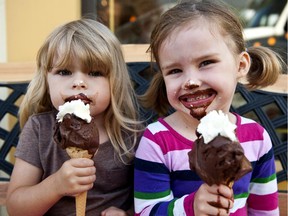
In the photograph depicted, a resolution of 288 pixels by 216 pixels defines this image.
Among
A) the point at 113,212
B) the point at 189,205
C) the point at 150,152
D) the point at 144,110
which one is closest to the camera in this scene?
the point at 189,205

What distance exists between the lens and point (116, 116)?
71.6 inches

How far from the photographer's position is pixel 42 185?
63.9 inches

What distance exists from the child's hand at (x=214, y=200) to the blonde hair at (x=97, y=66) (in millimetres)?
557

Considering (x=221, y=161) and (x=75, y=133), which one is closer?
(x=221, y=161)

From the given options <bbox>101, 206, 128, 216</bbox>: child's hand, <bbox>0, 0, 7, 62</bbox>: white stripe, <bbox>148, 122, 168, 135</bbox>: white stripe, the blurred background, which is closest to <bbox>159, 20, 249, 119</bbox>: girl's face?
<bbox>148, 122, 168, 135</bbox>: white stripe

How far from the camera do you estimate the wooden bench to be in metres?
2.12

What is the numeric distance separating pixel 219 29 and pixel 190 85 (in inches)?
8.9

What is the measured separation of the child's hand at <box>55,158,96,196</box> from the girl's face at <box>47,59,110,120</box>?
28 cm

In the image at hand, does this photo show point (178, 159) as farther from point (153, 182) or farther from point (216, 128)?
point (216, 128)

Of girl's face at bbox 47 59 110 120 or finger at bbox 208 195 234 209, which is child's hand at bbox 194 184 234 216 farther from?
girl's face at bbox 47 59 110 120

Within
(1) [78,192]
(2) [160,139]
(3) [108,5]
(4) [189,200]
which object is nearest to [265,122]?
(2) [160,139]

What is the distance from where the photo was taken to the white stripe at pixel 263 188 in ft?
5.68

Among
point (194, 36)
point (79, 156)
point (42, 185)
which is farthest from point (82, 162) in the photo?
point (194, 36)

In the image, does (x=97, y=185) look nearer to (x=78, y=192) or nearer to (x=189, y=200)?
(x=78, y=192)
